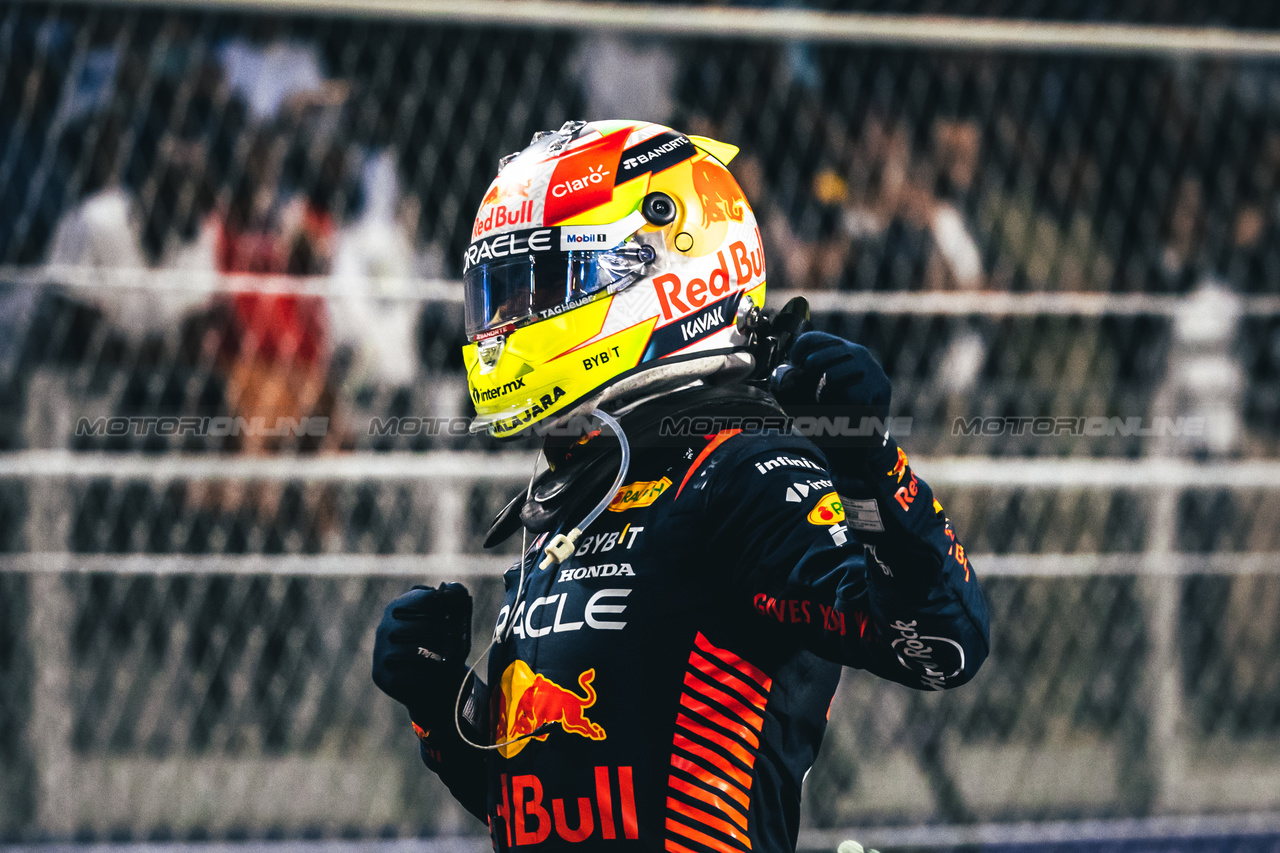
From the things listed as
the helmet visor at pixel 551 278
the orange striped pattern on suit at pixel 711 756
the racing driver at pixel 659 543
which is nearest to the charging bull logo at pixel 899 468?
the racing driver at pixel 659 543

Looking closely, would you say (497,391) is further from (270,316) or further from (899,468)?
(270,316)

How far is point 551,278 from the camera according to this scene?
1709 mm

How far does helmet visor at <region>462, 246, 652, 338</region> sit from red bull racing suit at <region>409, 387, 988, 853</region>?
0.76ft

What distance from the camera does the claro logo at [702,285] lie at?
1681 mm

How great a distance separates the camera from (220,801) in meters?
3.70

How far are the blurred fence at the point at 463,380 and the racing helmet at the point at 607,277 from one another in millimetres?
1863

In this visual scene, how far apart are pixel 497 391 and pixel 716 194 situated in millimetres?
406

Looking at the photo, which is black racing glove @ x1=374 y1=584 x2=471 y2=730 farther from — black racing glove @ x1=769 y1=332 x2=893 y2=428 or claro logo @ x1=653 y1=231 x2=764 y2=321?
black racing glove @ x1=769 y1=332 x2=893 y2=428

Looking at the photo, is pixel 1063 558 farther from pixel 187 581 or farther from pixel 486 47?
pixel 187 581

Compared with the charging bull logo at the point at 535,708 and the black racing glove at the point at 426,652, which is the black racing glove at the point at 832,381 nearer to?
the charging bull logo at the point at 535,708

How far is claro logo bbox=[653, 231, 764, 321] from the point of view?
1.68 metres

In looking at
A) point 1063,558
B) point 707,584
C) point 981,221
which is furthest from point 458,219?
point 707,584

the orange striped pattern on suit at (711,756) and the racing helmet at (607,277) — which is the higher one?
the racing helmet at (607,277)

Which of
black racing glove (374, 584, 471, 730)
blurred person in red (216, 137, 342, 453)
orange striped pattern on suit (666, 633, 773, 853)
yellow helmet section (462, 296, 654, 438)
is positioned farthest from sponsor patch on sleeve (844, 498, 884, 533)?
blurred person in red (216, 137, 342, 453)
